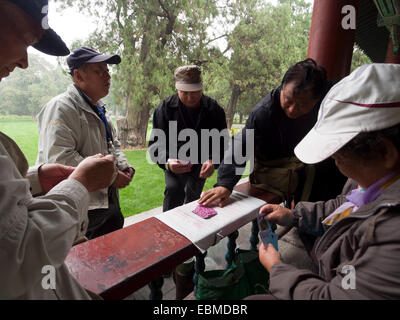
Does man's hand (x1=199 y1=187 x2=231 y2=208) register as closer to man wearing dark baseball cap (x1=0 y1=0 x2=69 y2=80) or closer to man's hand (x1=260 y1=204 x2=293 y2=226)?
man's hand (x1=260 y1=204 x2=293 y2=226)

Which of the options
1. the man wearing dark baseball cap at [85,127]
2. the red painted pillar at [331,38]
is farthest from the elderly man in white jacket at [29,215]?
the red painted pillar at [331,38]

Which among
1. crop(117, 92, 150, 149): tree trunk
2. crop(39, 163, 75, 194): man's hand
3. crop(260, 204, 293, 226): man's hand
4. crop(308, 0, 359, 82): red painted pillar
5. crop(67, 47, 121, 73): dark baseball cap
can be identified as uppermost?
crop(308, 0, 359, 82): red painted pillar

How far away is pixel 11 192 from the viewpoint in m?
0.51

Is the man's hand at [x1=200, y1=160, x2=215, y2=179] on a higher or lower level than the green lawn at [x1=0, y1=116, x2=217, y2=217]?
higher

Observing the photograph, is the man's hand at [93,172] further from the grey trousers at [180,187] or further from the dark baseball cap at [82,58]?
the grey trousers at [180,187]

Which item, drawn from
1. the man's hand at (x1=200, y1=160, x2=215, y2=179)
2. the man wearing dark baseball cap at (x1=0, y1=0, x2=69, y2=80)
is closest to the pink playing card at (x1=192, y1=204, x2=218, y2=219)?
the man wearing dark baseball cap at (x1=0, y1=0, x2=69, y2=80)

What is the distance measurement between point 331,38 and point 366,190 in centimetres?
269

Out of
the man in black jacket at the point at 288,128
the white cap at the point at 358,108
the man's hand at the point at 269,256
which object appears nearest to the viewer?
the white cap at the point at 358,108

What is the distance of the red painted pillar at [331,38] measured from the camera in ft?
8.64

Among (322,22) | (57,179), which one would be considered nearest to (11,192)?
(57,179)

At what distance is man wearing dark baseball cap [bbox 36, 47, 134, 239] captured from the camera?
5.43 feet

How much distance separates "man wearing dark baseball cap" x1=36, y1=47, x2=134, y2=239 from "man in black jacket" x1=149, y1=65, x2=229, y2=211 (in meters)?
0.65

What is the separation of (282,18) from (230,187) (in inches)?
545

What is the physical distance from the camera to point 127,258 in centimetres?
86
